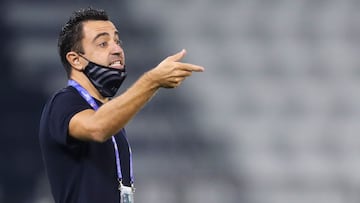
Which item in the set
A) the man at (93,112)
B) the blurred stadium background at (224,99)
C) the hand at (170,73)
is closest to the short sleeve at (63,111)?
the man at (93,112)

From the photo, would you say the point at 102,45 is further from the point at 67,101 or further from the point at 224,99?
the point at 224,99

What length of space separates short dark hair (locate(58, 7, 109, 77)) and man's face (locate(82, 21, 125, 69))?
0.7 inches

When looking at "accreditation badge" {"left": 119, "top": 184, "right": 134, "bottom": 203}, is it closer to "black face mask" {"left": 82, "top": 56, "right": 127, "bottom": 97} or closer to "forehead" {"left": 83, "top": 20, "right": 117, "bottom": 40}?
"black face mask" {"left": 82, "top": 56, "right": 127, "bottom": 97}

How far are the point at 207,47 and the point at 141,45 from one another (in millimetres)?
316

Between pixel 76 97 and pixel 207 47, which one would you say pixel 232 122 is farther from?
pixel 76 97

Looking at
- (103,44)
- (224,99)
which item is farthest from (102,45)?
(224,99)

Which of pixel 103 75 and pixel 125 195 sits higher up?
pixel 103 75

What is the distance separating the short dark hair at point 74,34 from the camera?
2.62 m

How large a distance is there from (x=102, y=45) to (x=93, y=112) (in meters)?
0.27

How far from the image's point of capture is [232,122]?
4293 millimetres

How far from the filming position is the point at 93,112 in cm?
239

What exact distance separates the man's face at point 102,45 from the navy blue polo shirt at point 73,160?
13 centimetres

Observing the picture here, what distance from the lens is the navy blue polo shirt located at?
2.41m

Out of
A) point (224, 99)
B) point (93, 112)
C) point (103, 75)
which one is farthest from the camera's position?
point (224, 99)
